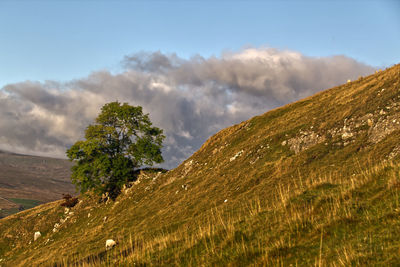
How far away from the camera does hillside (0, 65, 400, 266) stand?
9.18 m

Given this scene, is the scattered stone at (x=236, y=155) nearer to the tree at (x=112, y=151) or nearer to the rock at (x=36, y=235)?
the tree at (x=112, y=151)

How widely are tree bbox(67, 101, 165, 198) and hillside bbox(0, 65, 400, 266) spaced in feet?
11.1

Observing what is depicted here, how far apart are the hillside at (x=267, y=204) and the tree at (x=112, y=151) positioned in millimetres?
3385

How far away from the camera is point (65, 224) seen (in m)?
47.2

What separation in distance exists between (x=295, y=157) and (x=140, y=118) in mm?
32875

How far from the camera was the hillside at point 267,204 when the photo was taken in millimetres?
9180

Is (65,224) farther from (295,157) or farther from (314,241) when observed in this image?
(314,241)

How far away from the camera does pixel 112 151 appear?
5022 cm

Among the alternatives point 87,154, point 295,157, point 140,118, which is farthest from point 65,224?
point 295,157

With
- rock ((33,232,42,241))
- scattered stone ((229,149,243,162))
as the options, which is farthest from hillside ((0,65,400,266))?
rock ((33,232,42,241))

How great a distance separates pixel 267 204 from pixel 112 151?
37.7 m

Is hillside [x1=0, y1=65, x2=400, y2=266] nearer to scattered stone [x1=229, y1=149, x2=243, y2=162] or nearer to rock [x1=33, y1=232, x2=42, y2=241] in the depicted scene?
scattered stone [x1=229, y1=149, x2=243, y2=162]

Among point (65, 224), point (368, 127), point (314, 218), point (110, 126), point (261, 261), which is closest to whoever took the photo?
point (261, 261)

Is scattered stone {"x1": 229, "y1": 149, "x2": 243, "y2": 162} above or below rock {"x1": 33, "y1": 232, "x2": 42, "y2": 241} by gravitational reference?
above
